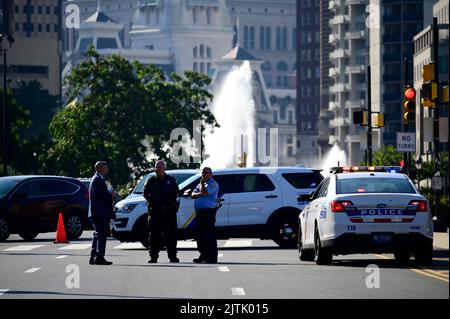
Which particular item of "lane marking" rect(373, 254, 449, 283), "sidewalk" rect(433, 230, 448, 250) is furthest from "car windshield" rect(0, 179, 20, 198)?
"lane marking" rect(373, 254, 449, 283)

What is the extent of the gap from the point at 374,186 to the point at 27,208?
708 inches

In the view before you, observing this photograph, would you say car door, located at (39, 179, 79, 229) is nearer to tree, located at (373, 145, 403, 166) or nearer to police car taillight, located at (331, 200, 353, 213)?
police car taillight, located at (331, 200, 353, 213)

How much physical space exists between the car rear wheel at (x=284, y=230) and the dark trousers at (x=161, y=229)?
269 inches

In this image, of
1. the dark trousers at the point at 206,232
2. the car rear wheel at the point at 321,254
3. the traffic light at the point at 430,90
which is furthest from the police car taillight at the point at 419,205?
the traffic light at the point at 430,90

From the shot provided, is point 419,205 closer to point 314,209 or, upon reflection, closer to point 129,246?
point 314,209

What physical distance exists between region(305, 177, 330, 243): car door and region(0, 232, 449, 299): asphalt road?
532mm

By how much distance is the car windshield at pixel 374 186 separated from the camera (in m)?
27.9

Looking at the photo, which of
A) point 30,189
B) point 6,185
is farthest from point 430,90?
point 6,185

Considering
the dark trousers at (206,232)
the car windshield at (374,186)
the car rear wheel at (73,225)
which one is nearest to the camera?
the car windshield at (374,186)

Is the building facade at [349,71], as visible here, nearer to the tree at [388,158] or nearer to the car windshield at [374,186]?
the tree at [388,158]

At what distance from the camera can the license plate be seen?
27203mm

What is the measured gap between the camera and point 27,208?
44469mm

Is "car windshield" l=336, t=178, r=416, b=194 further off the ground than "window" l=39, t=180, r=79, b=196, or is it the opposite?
"car windshield" l=336, t=178, r=416, b=194
